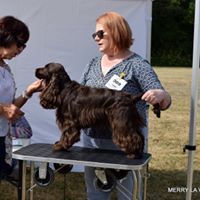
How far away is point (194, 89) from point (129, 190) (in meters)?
0.66

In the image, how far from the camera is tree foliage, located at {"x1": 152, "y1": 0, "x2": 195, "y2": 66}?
25500 mm

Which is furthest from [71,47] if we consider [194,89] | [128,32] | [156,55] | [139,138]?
[156,55]

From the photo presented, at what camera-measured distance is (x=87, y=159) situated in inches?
73.9

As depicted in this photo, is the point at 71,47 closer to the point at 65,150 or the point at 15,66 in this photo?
the point at 15,66

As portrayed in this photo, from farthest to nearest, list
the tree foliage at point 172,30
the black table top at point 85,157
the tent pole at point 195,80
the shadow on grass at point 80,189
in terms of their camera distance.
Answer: the tree foliage at point 172,30 → the shadow on grass at point 80,189 → the tent pole at point 195,80 → the black table top at point 85,157

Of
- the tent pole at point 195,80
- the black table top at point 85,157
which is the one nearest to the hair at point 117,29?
the black table top at point 85,157

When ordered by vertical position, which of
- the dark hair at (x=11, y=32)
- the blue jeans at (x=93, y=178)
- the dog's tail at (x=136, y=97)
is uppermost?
the dark hair at (x=11, y=32)

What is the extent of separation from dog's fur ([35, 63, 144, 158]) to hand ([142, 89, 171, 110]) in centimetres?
4

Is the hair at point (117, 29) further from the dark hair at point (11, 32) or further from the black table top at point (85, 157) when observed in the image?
the black table top at point (85, 157)

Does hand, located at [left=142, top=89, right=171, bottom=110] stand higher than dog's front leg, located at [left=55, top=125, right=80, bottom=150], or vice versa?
hand, located at [left=142, top=89, right=171, bottom=110]

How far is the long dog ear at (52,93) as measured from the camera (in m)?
1.88

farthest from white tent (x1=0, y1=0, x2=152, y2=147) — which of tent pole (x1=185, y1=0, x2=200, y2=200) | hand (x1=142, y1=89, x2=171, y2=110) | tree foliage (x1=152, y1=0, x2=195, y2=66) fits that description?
tree foliage (x1=152, y1=0, x2=195, y2=66)

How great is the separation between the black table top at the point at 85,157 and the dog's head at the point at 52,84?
0.67 ft

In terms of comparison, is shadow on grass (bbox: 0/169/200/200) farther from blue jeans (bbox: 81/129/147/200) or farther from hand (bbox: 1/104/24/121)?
hand (bbox: 1/104/24/121)
